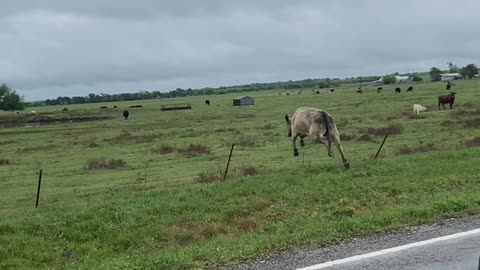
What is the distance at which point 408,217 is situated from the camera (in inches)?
350

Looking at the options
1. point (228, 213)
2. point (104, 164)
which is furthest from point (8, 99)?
point (228, 213)

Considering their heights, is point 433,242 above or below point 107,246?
above

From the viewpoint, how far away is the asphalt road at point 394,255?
6.51 m

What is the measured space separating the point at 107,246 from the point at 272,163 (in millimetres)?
14332

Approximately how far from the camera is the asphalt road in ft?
21.4

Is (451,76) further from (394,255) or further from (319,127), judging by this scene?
(394,255)

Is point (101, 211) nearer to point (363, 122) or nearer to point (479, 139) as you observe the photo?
point (479, 139)

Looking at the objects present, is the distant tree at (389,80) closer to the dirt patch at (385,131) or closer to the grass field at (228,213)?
the dirt patch at (385,131)

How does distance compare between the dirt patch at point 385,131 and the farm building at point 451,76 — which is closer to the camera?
the dirt patch at point 385,131

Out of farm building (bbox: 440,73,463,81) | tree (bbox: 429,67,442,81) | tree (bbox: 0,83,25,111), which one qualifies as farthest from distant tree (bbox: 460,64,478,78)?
tree (bbox: 0,83,25,111)

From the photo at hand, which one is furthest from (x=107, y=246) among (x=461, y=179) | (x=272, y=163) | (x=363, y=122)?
(x=363, y=122)

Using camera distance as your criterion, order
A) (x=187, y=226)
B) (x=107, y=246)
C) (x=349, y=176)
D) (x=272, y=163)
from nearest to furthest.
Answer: (x=107, y=246)
(x=187, y=226)
(x=349, y=176)
(x=272, y=163)

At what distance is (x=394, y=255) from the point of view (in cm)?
690

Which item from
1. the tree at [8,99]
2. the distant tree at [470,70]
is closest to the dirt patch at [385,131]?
the tree at [8,99]
